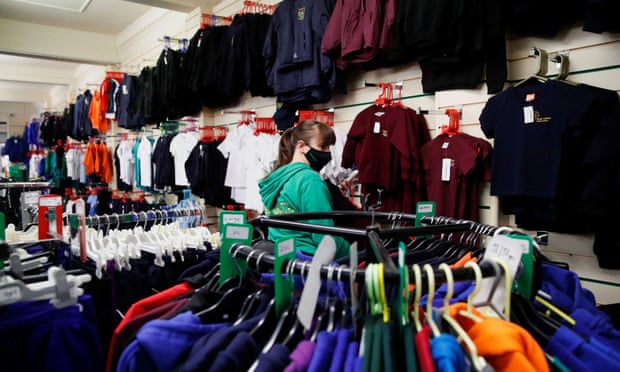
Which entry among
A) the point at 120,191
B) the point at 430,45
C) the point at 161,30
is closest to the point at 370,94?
the point at 430,45

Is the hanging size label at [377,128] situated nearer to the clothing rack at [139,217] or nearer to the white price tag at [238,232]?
the clothing rack at [139,217]

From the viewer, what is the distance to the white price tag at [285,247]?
0.85 metres

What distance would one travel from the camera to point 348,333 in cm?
75

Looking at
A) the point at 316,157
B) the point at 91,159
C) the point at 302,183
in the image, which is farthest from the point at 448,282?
the point at 91,159

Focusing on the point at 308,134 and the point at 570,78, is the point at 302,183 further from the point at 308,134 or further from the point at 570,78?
the point at 570,78

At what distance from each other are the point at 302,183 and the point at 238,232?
997mm

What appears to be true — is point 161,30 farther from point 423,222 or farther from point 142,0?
point 423,222

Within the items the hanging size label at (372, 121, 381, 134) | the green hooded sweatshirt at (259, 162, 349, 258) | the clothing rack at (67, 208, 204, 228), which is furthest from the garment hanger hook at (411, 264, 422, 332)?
the hanging size label at (372, 121, 381, 134)

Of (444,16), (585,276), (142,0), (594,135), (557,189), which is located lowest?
(585,276)

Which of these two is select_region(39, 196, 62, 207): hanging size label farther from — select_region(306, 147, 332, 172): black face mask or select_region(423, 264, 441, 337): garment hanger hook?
select_region(423, 264, 441, 337): garment hanger hook

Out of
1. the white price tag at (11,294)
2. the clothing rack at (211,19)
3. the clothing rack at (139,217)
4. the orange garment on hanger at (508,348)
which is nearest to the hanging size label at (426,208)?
the orange garment on hanger at (508,348)

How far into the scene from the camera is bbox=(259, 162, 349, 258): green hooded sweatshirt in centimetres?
196

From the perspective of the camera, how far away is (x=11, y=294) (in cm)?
88

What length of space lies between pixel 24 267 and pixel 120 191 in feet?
20.7
